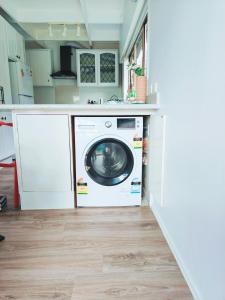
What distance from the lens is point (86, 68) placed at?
15.7ft

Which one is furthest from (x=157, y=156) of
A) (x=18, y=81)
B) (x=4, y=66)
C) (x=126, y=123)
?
(x=18, y=81)

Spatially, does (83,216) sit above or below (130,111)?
below

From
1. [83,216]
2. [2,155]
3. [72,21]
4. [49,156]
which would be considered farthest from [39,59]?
[83,216]

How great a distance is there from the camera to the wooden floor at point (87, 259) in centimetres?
98

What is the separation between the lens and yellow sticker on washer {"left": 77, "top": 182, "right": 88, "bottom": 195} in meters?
1.80

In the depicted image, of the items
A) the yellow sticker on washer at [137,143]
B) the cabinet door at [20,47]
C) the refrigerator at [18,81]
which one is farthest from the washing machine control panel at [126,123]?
the cabinet door at [20,47]

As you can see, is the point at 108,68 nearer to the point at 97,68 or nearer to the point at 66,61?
the point at 97,68

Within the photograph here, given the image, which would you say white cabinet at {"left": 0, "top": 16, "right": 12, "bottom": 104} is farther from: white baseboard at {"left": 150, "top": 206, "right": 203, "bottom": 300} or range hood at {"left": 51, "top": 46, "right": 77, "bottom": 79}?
white baseboard at {"left": 150, "top": 206, "right": 203, "bottom": 300}

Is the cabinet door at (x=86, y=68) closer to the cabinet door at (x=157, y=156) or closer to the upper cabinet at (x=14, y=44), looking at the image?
the upper cabinet at (x=14, y=44)

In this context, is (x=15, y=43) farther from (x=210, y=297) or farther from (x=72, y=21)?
(x=210, y=297)

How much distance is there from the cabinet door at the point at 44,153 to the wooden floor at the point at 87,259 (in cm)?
28

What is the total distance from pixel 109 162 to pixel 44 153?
1.98 ft

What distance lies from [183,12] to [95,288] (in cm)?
151

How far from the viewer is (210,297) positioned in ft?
2.61
